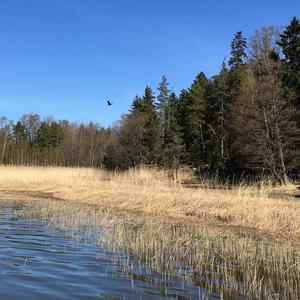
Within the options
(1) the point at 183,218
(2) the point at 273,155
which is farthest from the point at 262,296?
(2) the point at 273,155

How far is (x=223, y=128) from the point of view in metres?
53.5

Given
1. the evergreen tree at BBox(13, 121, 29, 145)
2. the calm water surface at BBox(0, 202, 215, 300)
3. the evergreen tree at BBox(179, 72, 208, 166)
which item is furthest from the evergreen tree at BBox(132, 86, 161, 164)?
the evergreen tree at BBox(13, 121, 29, 145)

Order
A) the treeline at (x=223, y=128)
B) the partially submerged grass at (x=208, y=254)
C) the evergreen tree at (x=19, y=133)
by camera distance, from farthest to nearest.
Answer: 1. the evergreen tree at (x=19, y=133)
2. the treeline at (x=223, y=128)
3. the partially submerged grass at (x=208, y=254)

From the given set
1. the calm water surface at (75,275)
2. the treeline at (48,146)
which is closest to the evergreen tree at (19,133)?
the treeline at (48,146)

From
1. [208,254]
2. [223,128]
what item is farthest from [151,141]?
[208,254]

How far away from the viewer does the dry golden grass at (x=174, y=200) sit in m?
14.7

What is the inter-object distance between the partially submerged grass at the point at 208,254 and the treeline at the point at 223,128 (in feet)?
73.7

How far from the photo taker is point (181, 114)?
68.2 metres

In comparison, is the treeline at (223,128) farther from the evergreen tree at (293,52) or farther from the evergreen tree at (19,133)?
the evergreen tree at (19,133)

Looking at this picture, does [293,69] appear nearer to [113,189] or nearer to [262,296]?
[113,189]

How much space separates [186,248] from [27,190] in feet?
66.9

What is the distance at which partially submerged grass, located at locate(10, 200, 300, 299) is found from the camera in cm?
712

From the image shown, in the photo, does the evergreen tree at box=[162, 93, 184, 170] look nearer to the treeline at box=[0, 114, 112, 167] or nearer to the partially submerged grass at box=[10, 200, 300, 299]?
the treeline at box=[0, 114, 112, 167]

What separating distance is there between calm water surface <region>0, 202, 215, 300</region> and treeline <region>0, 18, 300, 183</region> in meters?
26.2
